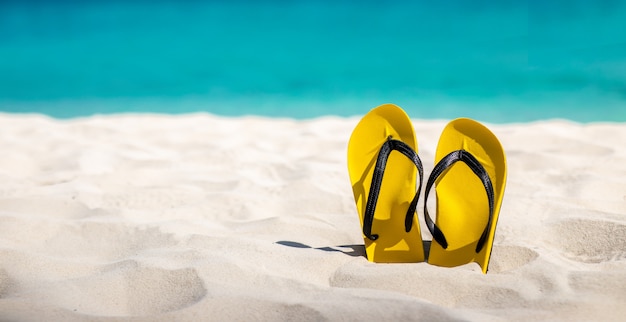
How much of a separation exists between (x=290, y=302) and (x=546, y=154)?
6.15 feet

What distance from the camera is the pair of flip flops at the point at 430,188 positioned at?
4.53ft

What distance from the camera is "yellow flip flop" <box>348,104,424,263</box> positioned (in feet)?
4.65

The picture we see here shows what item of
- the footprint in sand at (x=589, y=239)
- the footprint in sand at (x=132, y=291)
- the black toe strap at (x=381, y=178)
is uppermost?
the black toe strap at (x=381, y=178)

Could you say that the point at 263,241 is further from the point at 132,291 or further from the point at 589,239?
the point at 589,239

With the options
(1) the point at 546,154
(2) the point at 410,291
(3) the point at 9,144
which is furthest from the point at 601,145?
(3) the point at 9,144

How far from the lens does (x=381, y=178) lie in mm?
1468

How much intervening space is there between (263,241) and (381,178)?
38cm

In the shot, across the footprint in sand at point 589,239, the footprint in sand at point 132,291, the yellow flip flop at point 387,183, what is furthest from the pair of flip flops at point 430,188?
the footprint in sand at point 132,291

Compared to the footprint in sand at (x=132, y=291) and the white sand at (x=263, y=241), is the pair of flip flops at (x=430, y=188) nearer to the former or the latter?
the white sand at (x=263, y=241)

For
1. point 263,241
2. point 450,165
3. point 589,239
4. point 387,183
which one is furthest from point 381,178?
point 589,239

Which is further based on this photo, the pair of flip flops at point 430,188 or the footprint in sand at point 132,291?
the pair of flip flops at point 430,188

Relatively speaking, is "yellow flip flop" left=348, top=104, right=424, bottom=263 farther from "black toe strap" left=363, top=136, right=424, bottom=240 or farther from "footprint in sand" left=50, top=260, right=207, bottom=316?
"footprint in sand" left=50, top=260, right=207, bottom=316

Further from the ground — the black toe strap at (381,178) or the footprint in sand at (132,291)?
the black toe strap at (381,178)

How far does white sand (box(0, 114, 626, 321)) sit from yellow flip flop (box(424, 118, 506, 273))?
8 centimetres
